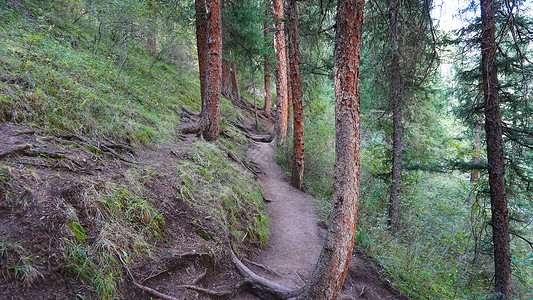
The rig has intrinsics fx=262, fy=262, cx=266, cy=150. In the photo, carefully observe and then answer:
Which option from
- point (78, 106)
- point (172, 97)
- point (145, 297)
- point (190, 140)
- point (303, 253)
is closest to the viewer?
point (145, 297)

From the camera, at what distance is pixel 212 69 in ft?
24.1

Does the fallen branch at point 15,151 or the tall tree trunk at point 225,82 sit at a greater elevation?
the tall tree trunk at point 225,82

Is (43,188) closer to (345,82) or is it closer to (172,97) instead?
(345,82)

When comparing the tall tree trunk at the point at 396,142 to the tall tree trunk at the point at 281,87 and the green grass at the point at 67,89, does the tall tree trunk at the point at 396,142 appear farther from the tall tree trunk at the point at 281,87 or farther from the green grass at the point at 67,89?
the green grass at the point at 67,89

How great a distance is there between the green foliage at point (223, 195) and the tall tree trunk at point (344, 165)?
197 centimetres

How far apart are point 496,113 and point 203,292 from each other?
6.93 metres

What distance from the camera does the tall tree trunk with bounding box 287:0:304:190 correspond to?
27.9 ft

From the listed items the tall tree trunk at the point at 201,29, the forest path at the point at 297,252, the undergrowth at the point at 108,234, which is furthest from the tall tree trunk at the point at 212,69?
the undergrowth at the point at 108,234

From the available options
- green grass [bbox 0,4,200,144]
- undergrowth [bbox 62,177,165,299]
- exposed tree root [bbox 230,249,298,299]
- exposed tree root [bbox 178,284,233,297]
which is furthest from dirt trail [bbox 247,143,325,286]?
green grass [bbox 0,4,200,144]

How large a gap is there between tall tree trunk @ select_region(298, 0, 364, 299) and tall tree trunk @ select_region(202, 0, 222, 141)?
482 centimetres

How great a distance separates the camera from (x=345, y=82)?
3.21 metres

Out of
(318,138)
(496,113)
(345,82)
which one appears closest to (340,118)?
(345,82)

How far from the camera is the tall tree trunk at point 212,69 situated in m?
7.19

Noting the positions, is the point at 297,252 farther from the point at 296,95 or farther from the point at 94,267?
the point at 296,95
